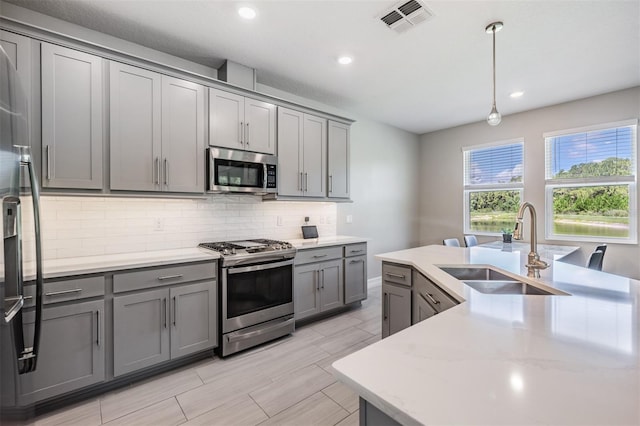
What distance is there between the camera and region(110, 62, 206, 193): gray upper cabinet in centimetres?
229

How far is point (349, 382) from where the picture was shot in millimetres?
702

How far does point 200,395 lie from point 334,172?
2.77 metres

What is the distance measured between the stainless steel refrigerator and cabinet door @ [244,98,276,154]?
1811 millimetres

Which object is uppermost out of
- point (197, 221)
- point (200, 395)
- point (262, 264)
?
point (197, 221)

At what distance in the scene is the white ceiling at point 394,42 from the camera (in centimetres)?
220

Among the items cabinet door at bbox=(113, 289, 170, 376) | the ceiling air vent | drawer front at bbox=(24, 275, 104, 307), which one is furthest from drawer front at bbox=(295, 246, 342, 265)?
the ceiling air vent

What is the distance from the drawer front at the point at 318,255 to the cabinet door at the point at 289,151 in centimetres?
72

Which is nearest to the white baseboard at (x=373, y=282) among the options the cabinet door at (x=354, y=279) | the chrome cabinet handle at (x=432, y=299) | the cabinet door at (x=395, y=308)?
the cabinet door at (x=354, y=279)

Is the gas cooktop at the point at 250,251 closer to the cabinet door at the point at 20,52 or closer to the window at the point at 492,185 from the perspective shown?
the cabinet door at the point at 20,52

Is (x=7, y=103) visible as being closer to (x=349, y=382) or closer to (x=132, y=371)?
(x=349, y=382)

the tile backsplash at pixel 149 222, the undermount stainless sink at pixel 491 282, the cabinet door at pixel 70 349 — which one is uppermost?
the tile backsplash at pixel 149 222

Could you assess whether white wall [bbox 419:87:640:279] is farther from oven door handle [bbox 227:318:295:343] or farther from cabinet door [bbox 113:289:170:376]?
cabinet door [bbox 113:289:170:376]

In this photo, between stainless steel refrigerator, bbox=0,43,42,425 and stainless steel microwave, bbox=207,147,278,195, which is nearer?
stainless steel refrigerator, bbox=0,43,42,425

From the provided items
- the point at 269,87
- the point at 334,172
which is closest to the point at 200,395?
the point at 334,172
